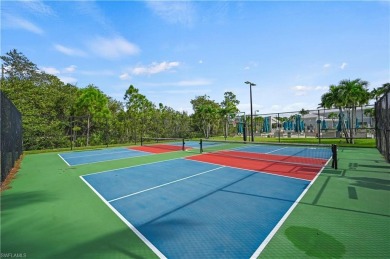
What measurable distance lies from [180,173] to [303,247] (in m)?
6.59

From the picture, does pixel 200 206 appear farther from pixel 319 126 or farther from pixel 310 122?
pixel 310 122

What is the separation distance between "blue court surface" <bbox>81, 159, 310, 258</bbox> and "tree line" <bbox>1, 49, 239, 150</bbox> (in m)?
17.4

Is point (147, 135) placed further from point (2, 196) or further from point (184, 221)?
point (184, 221)

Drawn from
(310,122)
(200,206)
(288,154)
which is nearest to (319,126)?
(288,154)

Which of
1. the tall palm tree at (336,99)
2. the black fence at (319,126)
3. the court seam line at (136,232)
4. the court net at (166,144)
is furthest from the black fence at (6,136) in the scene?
the tall palm tree at (336,99)

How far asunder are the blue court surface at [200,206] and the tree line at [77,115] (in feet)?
57.0

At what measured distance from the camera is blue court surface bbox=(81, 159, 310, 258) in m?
4.04

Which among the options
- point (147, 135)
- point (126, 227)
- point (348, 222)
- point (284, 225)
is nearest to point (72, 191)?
point (126, 227)

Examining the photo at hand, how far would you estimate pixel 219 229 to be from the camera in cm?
458

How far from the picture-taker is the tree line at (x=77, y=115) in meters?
22.9

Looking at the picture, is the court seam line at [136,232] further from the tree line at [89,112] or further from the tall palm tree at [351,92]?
the tall palm tree at [351,92]

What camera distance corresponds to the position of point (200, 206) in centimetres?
590

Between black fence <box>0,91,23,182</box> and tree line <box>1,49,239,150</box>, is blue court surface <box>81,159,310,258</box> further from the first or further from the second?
tree line <box>1,49,239,150</box>

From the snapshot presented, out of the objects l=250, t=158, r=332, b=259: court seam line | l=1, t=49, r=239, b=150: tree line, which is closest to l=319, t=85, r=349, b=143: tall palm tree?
l=1, t=49, r=239, b=150: tree line
